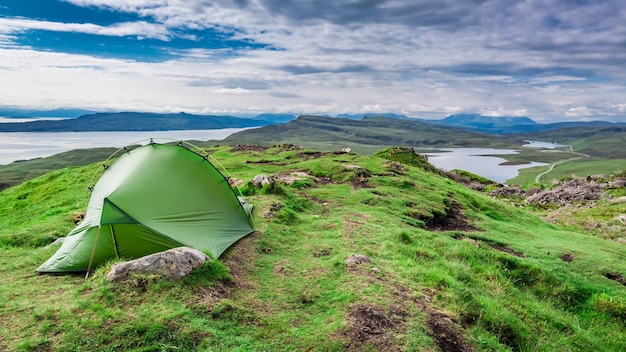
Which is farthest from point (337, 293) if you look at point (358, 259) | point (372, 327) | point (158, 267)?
point (158, 267)

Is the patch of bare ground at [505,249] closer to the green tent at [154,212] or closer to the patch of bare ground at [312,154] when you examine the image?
the green tent at [154,212]

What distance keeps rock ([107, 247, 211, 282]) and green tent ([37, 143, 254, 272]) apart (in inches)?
88.2

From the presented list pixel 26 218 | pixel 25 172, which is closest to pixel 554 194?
pixel 26 218

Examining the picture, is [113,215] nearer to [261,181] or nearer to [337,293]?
[337,293]

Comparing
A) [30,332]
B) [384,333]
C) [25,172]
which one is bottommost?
[25,172]

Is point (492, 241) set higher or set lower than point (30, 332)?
lower

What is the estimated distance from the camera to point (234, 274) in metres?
11.3

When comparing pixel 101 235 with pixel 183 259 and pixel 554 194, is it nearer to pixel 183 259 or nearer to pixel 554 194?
pixel 183 259

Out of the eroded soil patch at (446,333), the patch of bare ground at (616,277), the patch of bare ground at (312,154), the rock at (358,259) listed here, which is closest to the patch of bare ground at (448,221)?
the patch of bare ground at (616,277)

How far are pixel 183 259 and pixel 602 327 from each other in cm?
1472

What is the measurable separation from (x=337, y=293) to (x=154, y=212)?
6.92 m

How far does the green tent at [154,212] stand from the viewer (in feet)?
37.7

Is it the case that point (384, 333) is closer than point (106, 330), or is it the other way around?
point (106, 330)

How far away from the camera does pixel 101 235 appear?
37.9 feet
